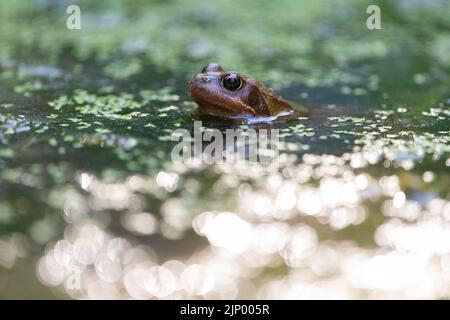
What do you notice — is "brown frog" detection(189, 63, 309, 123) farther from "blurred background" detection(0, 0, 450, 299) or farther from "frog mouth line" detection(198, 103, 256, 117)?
"blurred background" detection(0, 0, 450, 299)

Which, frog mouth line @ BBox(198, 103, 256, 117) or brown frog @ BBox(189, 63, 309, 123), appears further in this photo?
frog mouth line @ BBox(198, 103, 256, 117)

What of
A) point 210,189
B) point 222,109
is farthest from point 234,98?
point 210,189

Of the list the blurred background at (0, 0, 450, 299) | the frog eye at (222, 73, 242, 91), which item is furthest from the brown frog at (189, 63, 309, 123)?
the blurred background at (0, 0, 450, 299)

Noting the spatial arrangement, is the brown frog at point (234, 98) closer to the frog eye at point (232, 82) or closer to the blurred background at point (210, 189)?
the frog eye at point (232, 82)

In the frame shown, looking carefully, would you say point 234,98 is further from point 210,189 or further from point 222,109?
point 210,189

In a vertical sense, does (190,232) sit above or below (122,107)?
below
